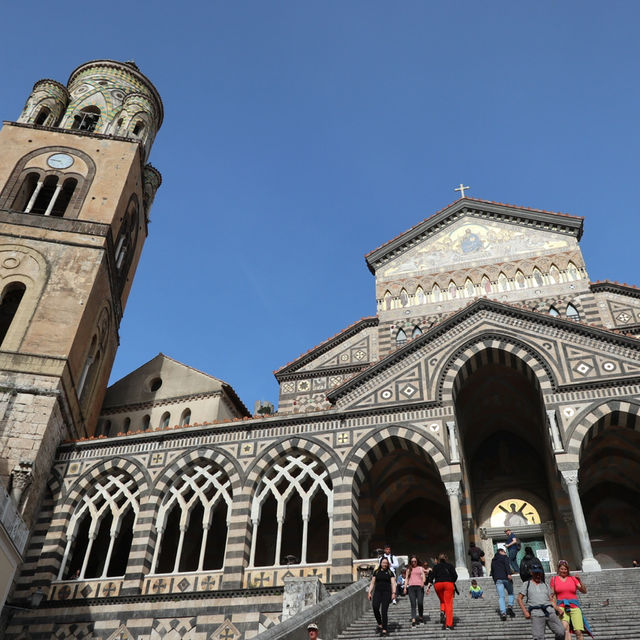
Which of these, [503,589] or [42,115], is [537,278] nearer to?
[503,589]

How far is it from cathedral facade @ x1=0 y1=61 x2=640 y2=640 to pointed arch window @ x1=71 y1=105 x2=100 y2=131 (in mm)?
3817

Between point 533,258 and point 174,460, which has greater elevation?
point 533,258

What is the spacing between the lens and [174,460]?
781 inches

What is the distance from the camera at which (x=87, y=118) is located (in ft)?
101

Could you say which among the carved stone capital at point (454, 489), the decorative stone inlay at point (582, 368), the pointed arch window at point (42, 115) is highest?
the pointed arch window at point (42, 115)

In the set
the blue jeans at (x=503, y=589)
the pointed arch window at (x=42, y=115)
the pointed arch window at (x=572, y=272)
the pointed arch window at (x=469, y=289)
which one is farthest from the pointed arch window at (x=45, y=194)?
the blue jeans at (x=503, y=589)

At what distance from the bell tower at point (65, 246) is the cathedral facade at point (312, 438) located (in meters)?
0.10

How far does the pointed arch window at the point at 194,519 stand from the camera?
731 inches

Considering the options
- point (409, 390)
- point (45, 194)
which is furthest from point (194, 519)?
point (45, 194)

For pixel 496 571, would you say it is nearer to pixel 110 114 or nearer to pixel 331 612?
pixel 331 612

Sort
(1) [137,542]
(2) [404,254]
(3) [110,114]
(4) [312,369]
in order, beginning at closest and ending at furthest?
1. (1) [137,542]
2. (4) [312,369]
3. (2) [404,254]
4. (3) [110,114]

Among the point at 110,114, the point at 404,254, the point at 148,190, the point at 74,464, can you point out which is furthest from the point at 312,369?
the point at 110,114

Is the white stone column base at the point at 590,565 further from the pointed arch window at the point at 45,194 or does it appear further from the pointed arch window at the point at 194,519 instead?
the pointed arch window at the point at 45,194

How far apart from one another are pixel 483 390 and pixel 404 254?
8838 mm
